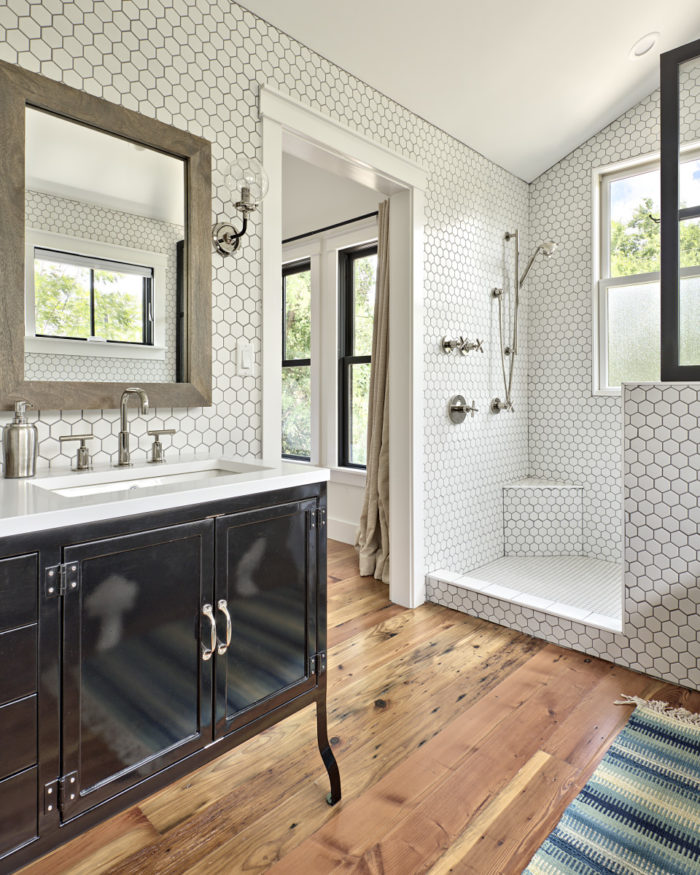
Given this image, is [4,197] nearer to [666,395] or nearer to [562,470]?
[666,395]

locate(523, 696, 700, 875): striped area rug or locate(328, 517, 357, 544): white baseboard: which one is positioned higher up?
locate(328, 517, 357, 544): white baseboard

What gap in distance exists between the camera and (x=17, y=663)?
3.09 ft

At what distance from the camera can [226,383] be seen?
1.95 metres

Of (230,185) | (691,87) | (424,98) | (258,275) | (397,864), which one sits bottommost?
(397,864)

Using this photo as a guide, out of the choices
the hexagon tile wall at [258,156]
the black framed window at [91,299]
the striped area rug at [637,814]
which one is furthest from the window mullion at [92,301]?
the striped area rug at [637,814]

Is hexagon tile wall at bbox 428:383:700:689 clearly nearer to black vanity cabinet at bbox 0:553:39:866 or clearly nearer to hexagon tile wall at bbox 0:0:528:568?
hexagon tile wall at bbox 0:0:528:568

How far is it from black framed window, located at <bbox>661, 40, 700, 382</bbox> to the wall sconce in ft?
5.67

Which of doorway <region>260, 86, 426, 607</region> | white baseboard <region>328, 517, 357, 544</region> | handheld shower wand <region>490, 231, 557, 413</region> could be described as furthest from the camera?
white baseboard <region>328, 517, 357, 544</region>

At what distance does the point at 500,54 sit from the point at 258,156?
1.43 m

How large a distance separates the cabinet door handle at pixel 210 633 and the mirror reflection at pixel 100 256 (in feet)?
2.64

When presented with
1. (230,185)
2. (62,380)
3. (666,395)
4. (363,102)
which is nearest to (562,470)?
(666,395)

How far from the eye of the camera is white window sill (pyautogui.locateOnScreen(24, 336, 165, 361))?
58.2 inches

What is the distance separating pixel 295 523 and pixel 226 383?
0.73 metres

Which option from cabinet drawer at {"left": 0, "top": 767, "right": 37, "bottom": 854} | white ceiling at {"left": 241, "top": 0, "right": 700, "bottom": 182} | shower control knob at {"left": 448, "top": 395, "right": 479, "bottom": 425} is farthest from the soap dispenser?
shower control knob at {"left": 448, "top": 395, "right": 479, "bottom": 425}
